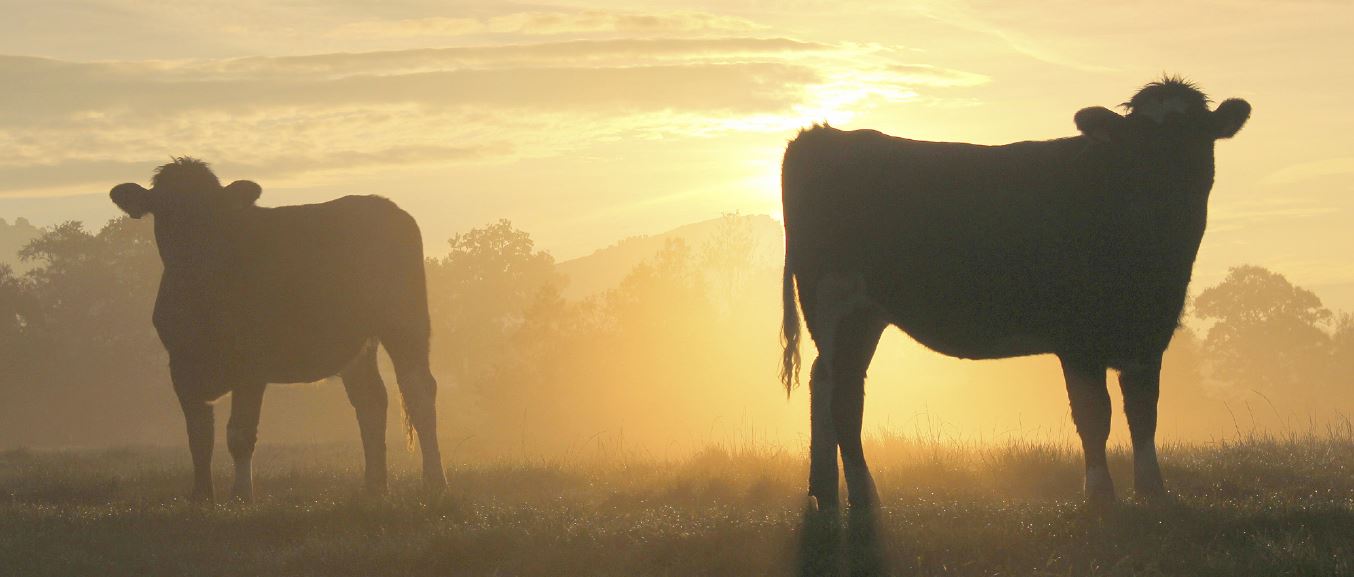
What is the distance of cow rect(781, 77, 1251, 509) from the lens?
930 cm

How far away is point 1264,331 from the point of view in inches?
3499

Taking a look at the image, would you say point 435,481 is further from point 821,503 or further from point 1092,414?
point 1092,414

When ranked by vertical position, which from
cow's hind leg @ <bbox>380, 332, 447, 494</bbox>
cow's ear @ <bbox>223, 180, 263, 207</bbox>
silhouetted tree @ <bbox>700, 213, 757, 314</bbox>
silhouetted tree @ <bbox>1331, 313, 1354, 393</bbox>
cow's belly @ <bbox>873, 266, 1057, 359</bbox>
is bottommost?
silhouetted tree @ <bbox>1331, 313, 1354, 393</bbox>

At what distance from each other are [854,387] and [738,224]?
71939 mm

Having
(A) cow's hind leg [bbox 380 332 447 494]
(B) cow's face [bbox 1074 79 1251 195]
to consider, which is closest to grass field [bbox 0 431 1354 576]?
(A) cow's hind leg [bbox 380 332 447 494]

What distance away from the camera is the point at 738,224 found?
81375 mm

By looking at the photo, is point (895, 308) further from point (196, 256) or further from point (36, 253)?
point (36, 253)

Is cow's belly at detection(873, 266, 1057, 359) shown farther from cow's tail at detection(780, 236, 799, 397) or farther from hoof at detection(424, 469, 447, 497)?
hoof at detection(424, 469, 447, 497)

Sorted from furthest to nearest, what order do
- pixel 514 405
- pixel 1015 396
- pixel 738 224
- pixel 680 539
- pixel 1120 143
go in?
pixel 738 224
pixel 1015 396
pixel 514 405
pixel 1120 143
pixel 680 539

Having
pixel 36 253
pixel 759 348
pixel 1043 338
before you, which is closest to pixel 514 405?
pixel 759 348

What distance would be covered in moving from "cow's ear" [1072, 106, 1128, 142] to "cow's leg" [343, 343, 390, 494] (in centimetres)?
760

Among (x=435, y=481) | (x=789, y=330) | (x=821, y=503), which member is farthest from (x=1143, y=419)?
(x=435, y=481)

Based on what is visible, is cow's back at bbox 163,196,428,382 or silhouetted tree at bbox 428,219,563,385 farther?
silhouetted tree at bbox 428,219,563,385

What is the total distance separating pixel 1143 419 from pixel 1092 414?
389mm
